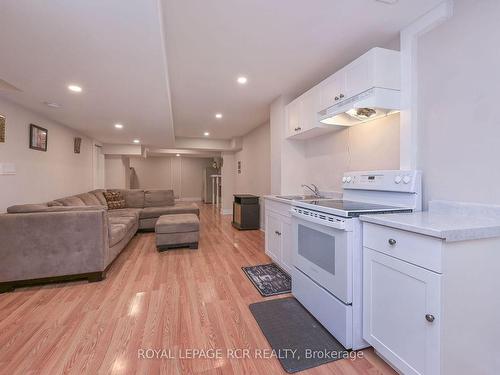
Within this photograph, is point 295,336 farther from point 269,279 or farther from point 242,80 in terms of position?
point 242,80

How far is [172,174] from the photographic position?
1068 centimetres

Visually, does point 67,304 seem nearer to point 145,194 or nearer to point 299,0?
point 299,0

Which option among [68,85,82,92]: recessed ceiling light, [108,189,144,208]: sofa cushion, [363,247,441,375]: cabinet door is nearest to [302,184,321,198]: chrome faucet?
[363,247,441,375]: cabinet door

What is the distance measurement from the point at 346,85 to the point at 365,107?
0.35 meters

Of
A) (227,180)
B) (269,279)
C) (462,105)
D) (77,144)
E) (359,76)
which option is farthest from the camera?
(227,180)

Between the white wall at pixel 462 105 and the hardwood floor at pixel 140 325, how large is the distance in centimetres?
124

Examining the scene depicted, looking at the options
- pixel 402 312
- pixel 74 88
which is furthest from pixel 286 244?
pixel 74 88

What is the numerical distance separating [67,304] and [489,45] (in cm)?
360

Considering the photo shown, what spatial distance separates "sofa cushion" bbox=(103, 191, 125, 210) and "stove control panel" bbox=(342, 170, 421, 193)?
476 cm

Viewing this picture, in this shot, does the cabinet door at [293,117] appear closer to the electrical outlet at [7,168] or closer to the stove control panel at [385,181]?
the stove control panel at [385,181]

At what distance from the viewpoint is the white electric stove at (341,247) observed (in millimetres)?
1523

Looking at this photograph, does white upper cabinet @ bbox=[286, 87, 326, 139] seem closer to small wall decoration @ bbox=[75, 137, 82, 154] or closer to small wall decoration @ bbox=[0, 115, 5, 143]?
small wall decoration @ bbox=[0, 115, 5, 143]

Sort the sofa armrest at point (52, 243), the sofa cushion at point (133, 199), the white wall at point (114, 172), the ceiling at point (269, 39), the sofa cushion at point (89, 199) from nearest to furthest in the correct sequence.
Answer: the ceiling at point (269, 39) → the sofa armrest at point (52, 243) → the sofa cushion at point (89, 199) → the sofa cushion at point (133, 199) → the white wall at point (114, 172)

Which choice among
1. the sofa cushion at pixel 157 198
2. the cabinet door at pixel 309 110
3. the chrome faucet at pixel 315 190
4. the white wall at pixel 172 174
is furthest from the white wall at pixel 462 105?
the white wall at pixel 172 174
